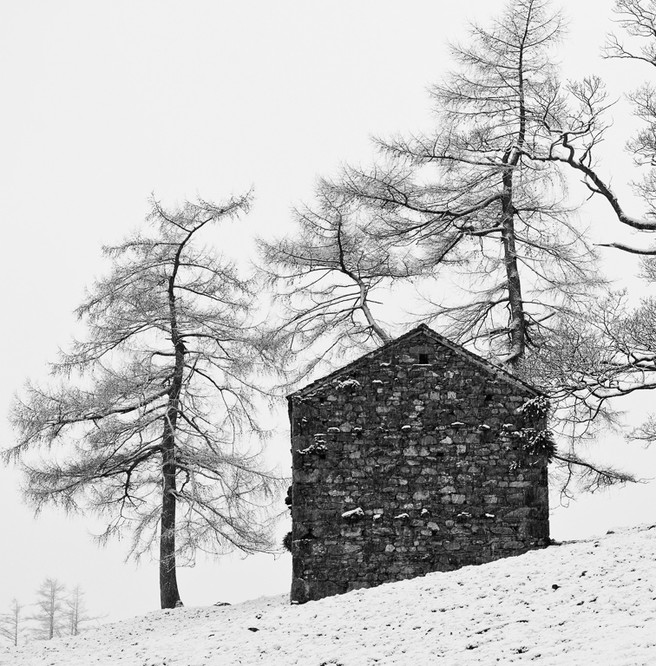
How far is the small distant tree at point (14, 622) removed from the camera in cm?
4226

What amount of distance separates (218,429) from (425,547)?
8.33 meters

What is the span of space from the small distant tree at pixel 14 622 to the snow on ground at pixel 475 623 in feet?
90.7

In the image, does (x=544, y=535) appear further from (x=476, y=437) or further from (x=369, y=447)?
(x=369, y=447)

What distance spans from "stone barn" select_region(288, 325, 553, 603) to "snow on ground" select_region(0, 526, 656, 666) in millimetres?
2048

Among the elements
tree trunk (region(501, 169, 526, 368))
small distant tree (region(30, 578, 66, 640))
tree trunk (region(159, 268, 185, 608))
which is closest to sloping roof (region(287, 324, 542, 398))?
tree trunk (region(159, 268, 185, 608))

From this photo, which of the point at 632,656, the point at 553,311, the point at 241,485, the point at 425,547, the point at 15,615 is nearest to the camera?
the point at 632,656

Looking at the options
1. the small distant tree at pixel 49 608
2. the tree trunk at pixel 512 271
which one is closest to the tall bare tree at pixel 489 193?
the tree trunk at pixel 512 271

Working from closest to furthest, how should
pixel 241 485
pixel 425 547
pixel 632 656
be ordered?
pixel 632 656 < pixel 425 547 < pixel 241 485

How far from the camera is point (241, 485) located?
77.0ft

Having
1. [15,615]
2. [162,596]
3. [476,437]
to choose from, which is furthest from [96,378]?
[15,615]

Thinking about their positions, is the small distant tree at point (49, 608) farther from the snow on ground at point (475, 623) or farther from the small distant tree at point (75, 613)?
the snow on ground at point (475, 623)

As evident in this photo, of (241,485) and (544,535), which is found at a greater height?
(241,485)

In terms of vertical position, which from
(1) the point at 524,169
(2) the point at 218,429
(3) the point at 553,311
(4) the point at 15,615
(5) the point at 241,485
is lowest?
(4) the point at 15,615

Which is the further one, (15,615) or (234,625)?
(15,615)
